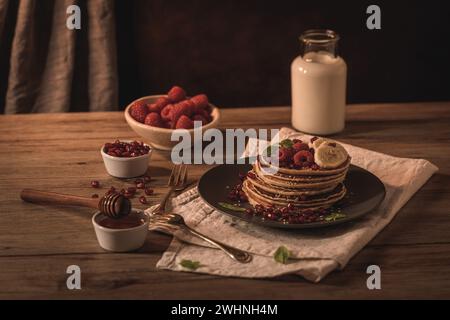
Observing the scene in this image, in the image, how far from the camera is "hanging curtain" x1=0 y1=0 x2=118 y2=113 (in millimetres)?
2930

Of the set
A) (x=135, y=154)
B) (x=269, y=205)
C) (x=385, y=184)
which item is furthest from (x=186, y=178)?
(x=385, y=184)

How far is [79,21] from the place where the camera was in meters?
3.00

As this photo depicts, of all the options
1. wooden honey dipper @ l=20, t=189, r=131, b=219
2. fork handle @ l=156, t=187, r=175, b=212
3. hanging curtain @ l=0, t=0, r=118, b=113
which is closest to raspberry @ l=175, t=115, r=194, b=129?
fork handle @ l=156, t=187, r=175, b=212

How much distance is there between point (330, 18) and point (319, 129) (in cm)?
95

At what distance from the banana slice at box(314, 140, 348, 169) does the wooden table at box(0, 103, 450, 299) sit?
177 millimetres

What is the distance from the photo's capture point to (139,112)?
2180 millimetres

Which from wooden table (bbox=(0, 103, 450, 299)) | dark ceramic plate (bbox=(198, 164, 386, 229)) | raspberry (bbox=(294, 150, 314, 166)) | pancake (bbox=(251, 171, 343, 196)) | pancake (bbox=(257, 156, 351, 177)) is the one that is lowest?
wooden table (bbox=(0, 103, 450, 299))

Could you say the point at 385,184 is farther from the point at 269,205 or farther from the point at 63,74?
the point at 63,74

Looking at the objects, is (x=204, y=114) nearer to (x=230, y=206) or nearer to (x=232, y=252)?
(x=230, y=206)

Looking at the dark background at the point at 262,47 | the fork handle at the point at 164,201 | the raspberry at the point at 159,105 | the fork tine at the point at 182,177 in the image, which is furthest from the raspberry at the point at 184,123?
the dark background at the point at 262,47

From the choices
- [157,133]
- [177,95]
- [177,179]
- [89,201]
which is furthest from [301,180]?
[177,95]

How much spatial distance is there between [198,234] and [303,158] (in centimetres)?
30

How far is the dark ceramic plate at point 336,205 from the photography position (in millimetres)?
1623

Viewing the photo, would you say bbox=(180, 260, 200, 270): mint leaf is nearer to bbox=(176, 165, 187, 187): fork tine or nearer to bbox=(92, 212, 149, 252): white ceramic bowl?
bbox=(92, 212, 149, 252): white ceramic bowl
